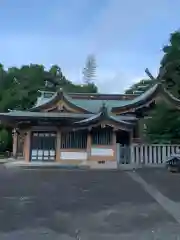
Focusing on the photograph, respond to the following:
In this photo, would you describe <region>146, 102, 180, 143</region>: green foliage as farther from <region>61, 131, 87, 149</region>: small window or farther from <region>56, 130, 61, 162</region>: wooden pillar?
<region>56, 130, 61, 162</region>: wooden pillar

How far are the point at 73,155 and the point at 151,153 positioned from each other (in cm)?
558

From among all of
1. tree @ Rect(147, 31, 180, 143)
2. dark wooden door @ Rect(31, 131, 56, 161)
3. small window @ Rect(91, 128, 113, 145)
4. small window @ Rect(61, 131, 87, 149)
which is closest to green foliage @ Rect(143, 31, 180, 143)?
tree @ Rect(147, 31, 180, 143)

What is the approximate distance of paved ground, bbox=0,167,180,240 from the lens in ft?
20.0

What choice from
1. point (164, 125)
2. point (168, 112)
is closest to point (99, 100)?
point (164, 125)

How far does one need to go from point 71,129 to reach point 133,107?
5.83 meters

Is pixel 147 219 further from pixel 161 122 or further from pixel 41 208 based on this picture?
pixel 161 122

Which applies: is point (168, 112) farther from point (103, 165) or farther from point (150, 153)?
point (103, 165)

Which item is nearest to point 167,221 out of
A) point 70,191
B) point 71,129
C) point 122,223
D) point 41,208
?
point 122,223

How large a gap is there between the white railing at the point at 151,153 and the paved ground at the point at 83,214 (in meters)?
13.1

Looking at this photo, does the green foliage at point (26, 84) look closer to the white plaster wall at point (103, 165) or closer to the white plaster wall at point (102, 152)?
the white plaster wall at point (102, 152)

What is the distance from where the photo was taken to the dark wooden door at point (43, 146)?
27250mm

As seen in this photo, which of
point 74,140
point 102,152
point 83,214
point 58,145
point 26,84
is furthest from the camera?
point 26,84

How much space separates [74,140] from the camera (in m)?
26.7

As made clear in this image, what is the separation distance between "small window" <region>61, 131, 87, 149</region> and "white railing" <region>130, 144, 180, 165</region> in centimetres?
362
